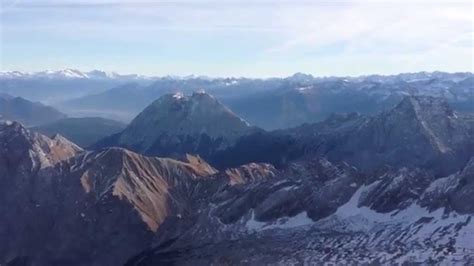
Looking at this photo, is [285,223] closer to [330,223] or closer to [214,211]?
[330,223]

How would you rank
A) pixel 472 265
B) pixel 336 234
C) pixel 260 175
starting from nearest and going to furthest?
pixel 472 265
pixel 336 234
pixel 260 175

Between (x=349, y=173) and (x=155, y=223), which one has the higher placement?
(x=349, y=173)

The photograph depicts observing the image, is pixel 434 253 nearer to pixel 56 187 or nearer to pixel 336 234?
pixel 336 234

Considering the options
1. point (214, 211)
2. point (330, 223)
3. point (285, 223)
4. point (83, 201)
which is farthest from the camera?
point (83, 201)

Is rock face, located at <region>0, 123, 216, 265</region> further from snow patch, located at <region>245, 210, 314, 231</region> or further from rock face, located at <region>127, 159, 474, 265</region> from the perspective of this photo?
snow patch, located at <region>245, 210, 314, 231</region>

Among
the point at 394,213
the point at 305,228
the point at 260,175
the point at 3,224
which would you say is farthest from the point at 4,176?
the point at 394,213

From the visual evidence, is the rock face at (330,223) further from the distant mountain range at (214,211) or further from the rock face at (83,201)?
the rock face at (83,201)

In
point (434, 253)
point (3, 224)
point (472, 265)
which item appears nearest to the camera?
point (472, 265)

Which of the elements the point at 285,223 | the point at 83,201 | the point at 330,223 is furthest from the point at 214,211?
the point at 83,201
